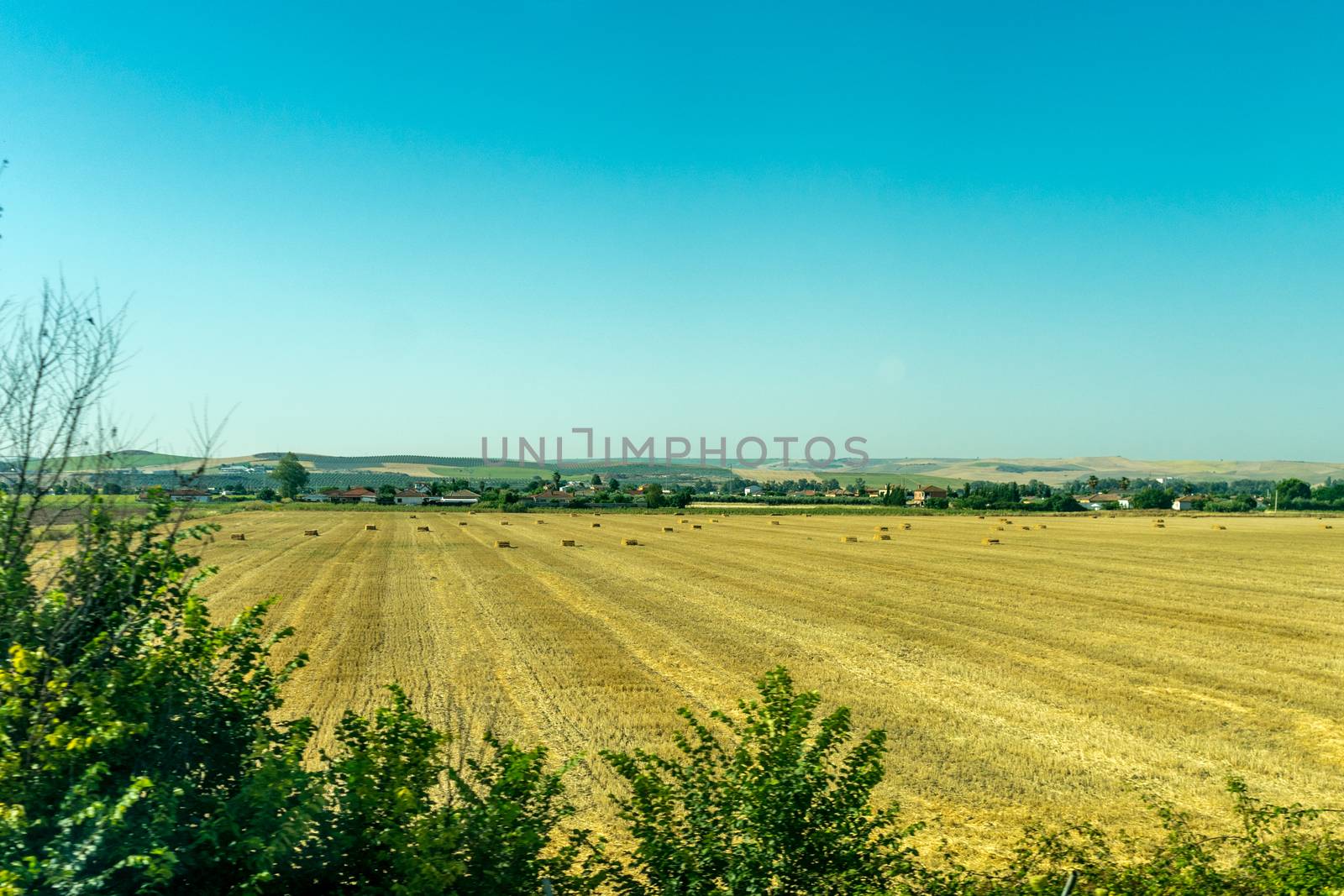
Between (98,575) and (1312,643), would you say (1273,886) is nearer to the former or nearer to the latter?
(98,575)

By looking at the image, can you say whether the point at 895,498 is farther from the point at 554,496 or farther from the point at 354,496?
the point at 354,496

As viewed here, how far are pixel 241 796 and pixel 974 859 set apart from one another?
24.0 ft

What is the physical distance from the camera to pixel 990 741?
13000mm

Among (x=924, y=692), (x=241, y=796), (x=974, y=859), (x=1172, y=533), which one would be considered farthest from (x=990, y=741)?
(x=1172, y=533)

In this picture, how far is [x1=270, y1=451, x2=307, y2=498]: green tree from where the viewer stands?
127 metres

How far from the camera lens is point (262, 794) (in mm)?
4859

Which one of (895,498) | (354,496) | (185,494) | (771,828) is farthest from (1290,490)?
(185,494)

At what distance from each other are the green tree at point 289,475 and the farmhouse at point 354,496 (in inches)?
239

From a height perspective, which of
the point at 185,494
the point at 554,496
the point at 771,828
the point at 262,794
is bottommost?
the point at 554,496

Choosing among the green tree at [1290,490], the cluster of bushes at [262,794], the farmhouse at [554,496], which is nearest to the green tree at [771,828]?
the cluster of bushes at [262,794]

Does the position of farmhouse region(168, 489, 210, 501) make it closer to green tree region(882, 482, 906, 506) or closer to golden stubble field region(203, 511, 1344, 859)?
golden stubble field region(203, 511, 1344, 859)

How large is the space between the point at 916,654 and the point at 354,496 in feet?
449

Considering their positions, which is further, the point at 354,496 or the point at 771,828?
the point at 354,496

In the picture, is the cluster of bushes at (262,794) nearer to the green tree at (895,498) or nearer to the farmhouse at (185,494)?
the farmhouse at (185,494)
